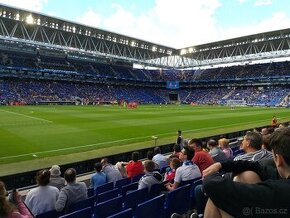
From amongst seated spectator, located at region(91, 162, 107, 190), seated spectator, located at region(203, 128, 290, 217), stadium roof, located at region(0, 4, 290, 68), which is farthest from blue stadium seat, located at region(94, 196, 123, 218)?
stadium roof, located at region(0, 4, 290, 68)

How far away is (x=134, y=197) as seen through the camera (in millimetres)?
6590

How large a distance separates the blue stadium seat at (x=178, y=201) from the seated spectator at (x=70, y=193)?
1.81 metres

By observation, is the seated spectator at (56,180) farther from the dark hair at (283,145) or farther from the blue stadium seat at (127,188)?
the dark hair at (283,145)

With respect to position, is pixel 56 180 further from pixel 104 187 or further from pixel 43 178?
pixel 104 187

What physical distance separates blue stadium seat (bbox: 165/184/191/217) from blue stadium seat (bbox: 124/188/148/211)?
648 mm

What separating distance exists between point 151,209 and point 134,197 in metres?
0.92

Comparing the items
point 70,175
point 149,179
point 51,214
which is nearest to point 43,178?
point 70,175

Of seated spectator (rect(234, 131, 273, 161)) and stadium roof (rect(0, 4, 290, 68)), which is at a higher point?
stadium roof (rect(0, 4, 290, 68))

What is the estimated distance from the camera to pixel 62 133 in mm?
23906

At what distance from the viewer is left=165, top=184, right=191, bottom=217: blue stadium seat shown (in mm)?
6367

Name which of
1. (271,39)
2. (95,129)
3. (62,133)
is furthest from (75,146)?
(271,39)

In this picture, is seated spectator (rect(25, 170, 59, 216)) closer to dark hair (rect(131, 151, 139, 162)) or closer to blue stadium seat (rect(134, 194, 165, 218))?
blue stadium seat (rect(134, 194, 165, 218))

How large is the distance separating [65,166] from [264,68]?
9347 centimetres

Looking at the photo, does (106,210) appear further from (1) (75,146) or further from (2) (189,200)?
(1) (75,146)
